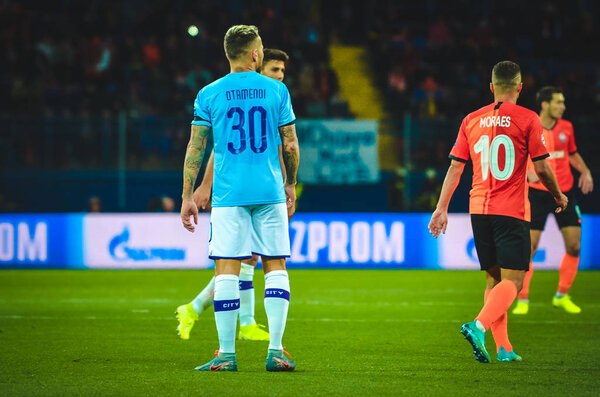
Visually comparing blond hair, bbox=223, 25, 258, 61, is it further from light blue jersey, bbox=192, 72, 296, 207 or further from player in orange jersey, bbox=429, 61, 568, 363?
player in orange jersey, bbox=429, 61, 568, 363

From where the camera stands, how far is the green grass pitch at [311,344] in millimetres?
5254

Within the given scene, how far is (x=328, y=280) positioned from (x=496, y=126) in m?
7.90

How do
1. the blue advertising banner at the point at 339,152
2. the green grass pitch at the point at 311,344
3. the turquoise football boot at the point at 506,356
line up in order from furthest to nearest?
the blue advertising banner at the point at 339,152, the turquoise football boot at the point at 506,356, the green grass pitch at the point at 311,344

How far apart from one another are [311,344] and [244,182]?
2.00 meters

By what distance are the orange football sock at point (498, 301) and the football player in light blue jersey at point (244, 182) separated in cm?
132

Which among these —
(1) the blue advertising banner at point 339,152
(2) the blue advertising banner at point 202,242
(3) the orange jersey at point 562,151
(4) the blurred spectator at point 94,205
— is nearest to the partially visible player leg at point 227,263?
(3) the orange jersey at point 562,151

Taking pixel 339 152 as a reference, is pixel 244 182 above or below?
below

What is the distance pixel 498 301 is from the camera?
6.16 m

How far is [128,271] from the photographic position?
1570cm

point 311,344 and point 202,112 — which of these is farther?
point 311,344

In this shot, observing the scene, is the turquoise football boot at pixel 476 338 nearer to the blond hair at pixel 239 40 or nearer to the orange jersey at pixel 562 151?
the blond hair at pixel 239 40

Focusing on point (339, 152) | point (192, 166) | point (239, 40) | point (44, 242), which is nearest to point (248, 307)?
point (192, 166)

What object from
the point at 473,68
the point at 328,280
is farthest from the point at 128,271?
the point at 473,68

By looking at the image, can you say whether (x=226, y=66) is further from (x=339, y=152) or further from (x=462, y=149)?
(x=462, y=149)
